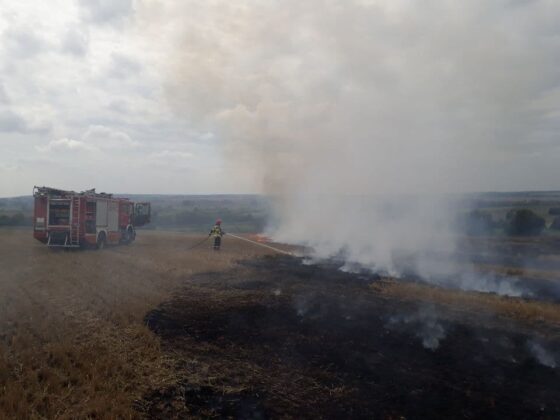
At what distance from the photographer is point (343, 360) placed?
7969 millimetres

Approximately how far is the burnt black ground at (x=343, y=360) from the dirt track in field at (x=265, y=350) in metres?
0.03

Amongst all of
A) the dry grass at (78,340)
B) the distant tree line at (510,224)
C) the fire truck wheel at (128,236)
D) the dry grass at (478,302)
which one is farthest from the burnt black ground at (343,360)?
the distant tree line at (510,224)

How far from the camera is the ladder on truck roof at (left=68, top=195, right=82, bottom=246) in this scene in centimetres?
2108

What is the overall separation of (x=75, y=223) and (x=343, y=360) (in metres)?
17.3

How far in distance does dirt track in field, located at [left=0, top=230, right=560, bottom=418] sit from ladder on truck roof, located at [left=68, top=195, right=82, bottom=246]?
21.9 ft

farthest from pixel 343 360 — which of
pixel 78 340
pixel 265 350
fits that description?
pixel 78 340

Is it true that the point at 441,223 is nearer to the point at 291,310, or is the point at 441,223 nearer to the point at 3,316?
the point at 291,310

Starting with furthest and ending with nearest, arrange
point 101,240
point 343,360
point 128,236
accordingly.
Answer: point 128,236, point 101,240, point 343,360

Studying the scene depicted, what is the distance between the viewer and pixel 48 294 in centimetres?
1131

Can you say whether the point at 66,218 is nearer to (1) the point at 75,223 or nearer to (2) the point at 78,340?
(1) the point at 75,223

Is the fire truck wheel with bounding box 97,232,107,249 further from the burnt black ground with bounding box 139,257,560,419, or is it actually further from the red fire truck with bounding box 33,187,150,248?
the burnt black ground with bounding box 139,257,560,419

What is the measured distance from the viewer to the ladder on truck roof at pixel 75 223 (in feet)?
69.2

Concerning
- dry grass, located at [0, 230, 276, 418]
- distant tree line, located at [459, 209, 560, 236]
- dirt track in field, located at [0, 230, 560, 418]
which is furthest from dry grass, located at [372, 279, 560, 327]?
distant tree line, located at [459, 209, 560, 236]

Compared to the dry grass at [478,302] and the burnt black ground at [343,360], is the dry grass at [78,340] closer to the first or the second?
the burnt black ground at [343,360]
